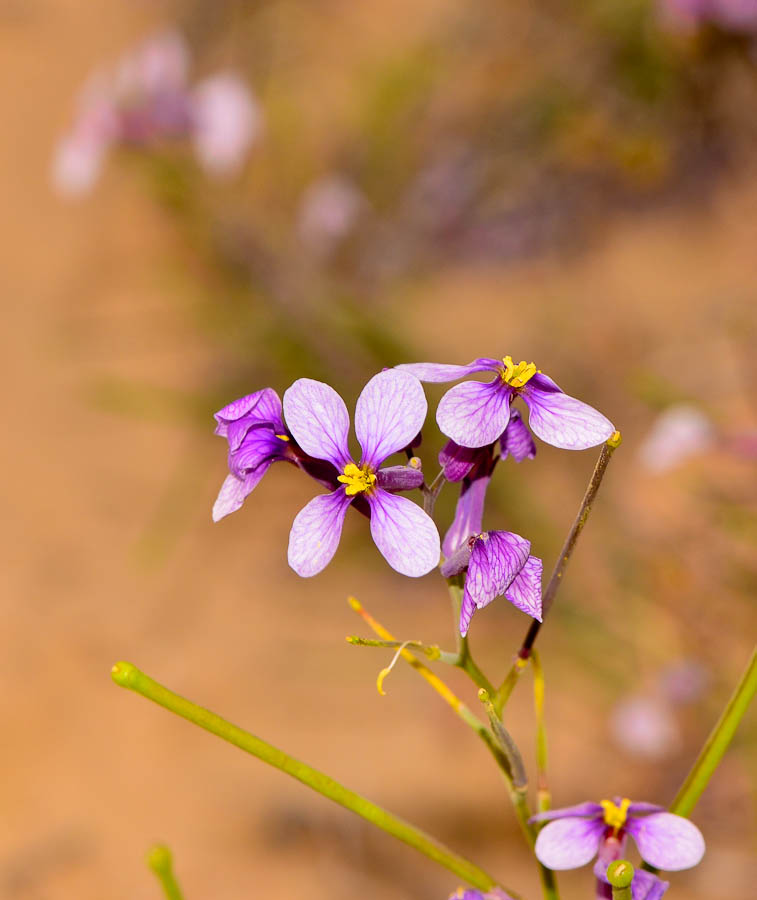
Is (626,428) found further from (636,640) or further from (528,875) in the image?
(528,875)

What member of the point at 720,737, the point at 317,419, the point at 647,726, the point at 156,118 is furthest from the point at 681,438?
the point at 156,118

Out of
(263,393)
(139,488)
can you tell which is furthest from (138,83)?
(263,393)

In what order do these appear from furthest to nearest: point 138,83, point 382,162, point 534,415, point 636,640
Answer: point 382,162 → point 138,83 → point 636,640 → point 534,415

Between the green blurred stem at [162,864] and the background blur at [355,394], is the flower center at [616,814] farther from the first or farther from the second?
the background blur at [355,394]

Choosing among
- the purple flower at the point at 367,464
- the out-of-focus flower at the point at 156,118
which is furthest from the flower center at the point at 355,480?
the out-of-focus flower at the point at 156,118

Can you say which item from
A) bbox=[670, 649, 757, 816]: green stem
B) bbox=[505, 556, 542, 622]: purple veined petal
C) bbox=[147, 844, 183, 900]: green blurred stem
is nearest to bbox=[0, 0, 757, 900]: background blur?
bbox=[670, 649, 757, 816]: green stem
